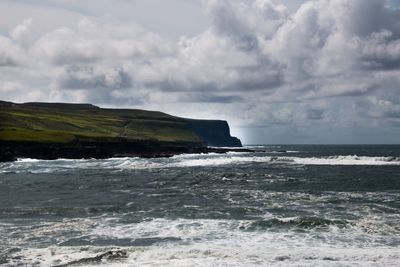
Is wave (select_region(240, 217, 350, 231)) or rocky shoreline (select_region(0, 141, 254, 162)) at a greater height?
rocky shoreline (select_region(0, 141, 254, 162))

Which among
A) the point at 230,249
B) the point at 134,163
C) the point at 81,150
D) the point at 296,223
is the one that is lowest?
the point at 230,249

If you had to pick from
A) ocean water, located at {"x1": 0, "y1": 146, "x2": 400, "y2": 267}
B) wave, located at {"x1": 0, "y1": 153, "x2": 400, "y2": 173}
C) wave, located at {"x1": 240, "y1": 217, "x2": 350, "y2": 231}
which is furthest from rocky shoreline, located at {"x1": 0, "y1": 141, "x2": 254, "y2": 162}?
wave, located at {"x1": 240, "y1": 217, "x2": 350, "y2": 231}

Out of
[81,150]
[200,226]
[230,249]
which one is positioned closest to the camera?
[230,249]

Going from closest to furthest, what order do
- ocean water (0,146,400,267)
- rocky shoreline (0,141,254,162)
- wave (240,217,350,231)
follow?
ocean water (0,146,400,267) → wave (240,217,350,231) → rocky shoreline (0,141,254,162)

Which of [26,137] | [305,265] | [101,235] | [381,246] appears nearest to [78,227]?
[101,235]

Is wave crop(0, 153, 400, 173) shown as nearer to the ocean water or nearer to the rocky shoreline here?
the rocky shoreline

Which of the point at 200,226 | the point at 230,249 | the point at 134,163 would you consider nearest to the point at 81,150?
the point at 134,163

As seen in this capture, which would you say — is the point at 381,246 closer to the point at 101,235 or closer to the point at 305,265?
the point at 305,265

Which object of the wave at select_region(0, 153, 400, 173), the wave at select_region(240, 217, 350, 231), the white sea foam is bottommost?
the white sea foam

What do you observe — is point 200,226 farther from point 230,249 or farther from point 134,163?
point 134,163

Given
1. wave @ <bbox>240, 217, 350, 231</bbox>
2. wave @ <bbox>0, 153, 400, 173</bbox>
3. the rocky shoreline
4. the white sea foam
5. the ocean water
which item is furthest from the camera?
the rocky shoreline

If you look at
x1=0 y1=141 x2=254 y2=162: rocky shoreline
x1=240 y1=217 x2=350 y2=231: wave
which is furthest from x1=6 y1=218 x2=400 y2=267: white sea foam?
x1=0 y1=141 x2=254 y2=162: rocky shoreline

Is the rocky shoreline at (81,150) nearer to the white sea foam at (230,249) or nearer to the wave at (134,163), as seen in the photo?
the wave at (134,163)

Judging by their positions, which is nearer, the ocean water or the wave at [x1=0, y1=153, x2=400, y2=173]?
the ocean water
